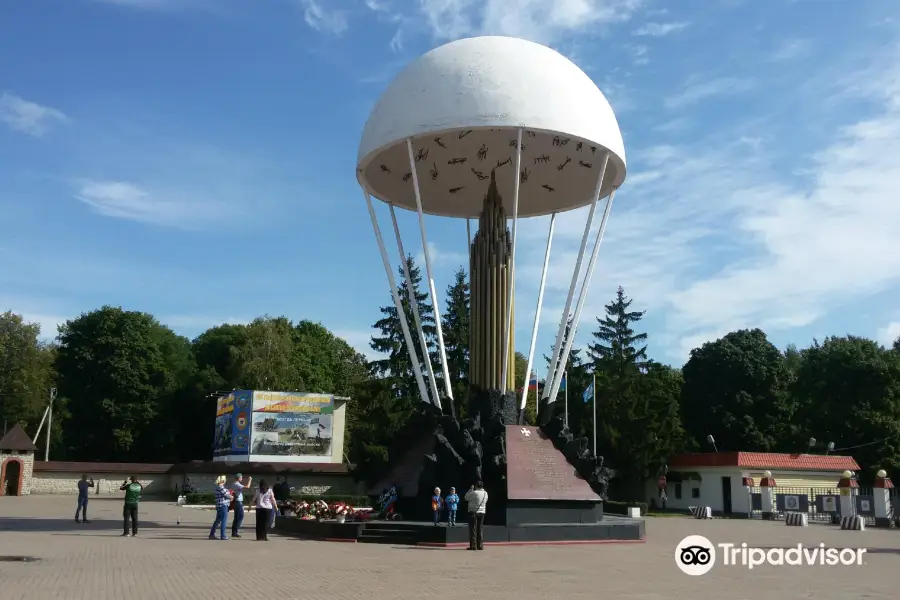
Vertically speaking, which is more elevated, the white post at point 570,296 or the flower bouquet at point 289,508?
the white post at point 570,296

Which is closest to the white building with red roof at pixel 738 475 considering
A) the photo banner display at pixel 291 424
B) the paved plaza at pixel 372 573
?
the photo banner display at pixel 291 424

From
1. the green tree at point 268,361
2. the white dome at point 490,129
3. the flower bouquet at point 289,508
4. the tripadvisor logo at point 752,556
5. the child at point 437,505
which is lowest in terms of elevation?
the tripadvisor logo at point 752,556

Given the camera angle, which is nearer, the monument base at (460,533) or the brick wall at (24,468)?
the monument base at (460,533)

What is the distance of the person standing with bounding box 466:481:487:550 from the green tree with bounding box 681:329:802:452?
4084 centimetres

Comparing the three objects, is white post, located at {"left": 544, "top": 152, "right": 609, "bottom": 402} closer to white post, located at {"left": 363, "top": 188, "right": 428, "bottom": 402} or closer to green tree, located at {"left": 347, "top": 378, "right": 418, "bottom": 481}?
white post, located at {"left": 363, "top": 188, "right": 428, "bottom": 402}

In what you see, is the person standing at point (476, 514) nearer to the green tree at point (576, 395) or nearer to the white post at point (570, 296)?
the white post at point (570, 296)

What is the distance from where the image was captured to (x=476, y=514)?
1728 cm

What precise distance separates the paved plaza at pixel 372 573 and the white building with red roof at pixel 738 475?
24.7 metres

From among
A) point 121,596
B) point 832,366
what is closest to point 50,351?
point 832,366

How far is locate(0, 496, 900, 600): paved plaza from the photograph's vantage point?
10.5m

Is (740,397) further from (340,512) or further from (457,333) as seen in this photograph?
(340,512)

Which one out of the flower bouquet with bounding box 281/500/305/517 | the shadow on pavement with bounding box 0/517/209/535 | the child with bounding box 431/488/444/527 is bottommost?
the shadow on pavement with bounding box 0/517/209/535

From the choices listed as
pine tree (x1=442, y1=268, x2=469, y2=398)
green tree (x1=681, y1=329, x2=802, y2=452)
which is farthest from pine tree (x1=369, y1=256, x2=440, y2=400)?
green tree (x1=681, y1=329, x2=802, y2=452)

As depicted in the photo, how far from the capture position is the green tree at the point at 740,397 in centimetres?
5441
